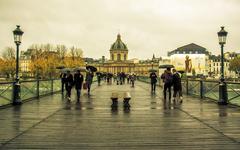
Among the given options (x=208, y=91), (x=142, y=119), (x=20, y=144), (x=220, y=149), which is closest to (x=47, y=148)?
(x=20, y=144)

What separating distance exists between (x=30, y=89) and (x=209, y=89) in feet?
36.5

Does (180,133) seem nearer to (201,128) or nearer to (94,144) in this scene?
(201,128)

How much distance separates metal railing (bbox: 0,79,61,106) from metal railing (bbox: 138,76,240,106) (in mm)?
10856

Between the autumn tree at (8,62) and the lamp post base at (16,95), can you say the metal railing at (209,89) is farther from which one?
the autumn tree at (8,62)

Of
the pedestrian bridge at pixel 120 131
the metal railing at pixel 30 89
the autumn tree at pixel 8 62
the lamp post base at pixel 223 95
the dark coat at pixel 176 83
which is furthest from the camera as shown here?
the autumn tree at pixel 8 62

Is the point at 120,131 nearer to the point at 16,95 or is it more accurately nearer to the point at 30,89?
the point at 16,95

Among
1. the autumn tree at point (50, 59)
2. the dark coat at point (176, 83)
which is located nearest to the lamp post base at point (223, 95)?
the dark coat at point (176, 83)

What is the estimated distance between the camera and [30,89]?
2611cm

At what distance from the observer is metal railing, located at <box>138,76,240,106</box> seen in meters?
20.7

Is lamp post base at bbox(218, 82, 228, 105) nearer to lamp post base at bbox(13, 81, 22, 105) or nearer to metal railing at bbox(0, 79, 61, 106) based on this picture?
lamp post base at bbox(13, 81, 22, 105)

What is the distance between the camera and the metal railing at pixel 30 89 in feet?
66.3

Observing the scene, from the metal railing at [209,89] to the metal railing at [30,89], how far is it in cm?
1086

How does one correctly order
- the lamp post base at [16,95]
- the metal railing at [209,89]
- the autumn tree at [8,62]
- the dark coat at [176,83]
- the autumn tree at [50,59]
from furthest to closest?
the autumn tree at [8,62], the autumn tree at [50,59], the dark coat at [176,83], the lamp post base at [16,95], the metal railing at [209,89]

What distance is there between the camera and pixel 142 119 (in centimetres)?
1520
